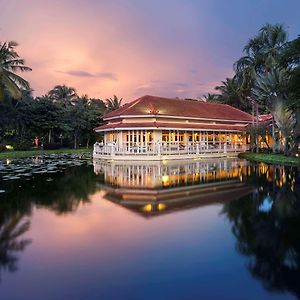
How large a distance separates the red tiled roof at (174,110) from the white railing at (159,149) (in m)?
3.39

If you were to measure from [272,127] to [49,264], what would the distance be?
28.7 m

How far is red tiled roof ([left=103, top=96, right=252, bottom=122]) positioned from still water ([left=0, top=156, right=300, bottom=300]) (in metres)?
20.0

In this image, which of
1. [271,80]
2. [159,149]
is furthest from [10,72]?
[271,80]

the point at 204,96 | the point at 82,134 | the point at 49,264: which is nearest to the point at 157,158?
the point at 49,264

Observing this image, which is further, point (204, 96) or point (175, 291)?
point (204, 96)

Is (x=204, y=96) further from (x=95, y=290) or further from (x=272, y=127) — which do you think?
(x=95, y=290)

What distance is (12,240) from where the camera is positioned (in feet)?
20.1

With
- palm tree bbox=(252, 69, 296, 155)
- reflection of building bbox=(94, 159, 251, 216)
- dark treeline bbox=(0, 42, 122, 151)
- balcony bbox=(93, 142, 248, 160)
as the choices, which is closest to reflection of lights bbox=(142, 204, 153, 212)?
reflection of building bbox=(94, 159, 251, 216)

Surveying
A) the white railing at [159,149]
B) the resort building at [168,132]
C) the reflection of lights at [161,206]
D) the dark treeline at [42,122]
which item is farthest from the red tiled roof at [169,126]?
the reflection of lights at [161,206]

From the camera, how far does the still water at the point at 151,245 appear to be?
13.8 feet

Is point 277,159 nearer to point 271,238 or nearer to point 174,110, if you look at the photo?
point 174,110

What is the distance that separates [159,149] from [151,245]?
20699 mm

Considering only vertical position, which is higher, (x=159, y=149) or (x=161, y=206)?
(x=159, y=149)

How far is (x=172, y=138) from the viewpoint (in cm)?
3089
